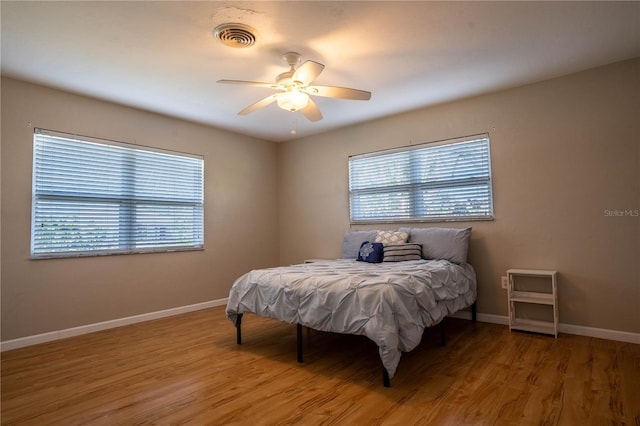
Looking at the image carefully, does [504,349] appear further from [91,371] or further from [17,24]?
[17,24]

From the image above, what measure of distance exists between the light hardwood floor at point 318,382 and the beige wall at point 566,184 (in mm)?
500

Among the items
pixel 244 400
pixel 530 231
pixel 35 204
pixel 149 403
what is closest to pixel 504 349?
pixel 530 231

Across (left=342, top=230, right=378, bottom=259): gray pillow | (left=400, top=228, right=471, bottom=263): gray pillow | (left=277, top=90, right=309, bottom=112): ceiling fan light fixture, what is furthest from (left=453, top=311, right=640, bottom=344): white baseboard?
(left=277, top=90, right=309, bottom=112): ceiling fan light fixture

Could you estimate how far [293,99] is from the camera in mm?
2844

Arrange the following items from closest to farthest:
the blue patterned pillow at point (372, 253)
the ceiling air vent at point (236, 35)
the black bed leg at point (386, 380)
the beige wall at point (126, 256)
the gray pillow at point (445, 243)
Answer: the black bed leg at point (386, 380), the ceiling air vent at point (236, 35), the beige wall at point (126, 256), the gray pillow at point (445, 243), the blue patterned pillow at point (372, 253)

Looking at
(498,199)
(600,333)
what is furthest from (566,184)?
(600,333)

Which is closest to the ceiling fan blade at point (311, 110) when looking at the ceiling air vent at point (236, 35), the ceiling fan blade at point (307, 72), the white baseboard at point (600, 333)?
the ceiling fan blade at point (307, 72)

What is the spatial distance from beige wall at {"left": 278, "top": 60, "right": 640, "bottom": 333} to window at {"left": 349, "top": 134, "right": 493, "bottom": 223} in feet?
0.43

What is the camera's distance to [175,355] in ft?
9.75

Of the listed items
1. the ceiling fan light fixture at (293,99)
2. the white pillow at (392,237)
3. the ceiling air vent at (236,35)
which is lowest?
the white pillow at (392,237)

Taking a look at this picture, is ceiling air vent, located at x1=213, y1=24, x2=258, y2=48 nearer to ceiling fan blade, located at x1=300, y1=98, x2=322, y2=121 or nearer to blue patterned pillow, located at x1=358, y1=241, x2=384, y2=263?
ceiling fan blade, located at x1=300, y1=98, x2=322, y2=121

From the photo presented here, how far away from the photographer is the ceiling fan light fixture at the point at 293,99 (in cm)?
283

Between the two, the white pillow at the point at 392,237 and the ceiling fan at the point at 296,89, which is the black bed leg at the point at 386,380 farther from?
the ceiling fan at the point at 296,89

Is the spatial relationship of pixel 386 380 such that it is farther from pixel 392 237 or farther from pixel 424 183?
pixel 424 183
